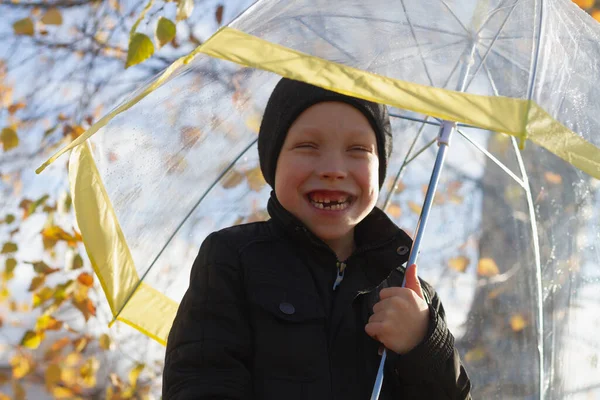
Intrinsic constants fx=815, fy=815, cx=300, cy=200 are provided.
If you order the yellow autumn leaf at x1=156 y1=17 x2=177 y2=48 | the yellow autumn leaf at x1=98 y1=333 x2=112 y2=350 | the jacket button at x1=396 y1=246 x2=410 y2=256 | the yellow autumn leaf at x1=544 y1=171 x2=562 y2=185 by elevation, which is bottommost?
the yellow autumn leaf at x1=98 y1=333 x2=112 y2=350

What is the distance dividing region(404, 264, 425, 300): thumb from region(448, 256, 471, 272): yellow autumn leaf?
1.85 feet

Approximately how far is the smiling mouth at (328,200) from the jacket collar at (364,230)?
7cm

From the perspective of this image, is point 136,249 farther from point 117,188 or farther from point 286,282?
point 286,282

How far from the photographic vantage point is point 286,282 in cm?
195

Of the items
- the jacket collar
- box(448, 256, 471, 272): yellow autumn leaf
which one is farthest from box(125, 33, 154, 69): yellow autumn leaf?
box(448, 256, 471, 272): yellow autumn leaf

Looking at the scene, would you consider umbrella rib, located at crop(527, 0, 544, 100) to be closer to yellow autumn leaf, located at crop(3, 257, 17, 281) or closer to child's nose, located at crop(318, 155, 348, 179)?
child's nose, located at crop(318, 155, 348, 179)

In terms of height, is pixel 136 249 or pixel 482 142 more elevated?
pixel 482 142

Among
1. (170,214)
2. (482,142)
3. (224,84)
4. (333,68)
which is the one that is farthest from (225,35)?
(482,142)

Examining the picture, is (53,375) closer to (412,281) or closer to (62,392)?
(62,392)

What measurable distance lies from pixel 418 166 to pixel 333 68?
40.4 inches

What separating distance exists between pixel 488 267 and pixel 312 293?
33.5 inches

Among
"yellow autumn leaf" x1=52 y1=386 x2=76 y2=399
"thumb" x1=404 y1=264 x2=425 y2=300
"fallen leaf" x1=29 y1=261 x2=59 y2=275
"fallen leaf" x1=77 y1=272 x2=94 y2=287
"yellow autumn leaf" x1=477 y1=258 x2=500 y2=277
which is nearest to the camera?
"thumb" x1=404 y1=264 x2=425 y2=300

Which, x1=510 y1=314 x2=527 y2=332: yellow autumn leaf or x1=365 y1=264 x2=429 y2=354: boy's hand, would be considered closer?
x1=365 y1=264 x2=429 y2=354: boy's hand

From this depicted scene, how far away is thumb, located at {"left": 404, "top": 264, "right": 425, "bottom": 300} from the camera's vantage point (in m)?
2.05
